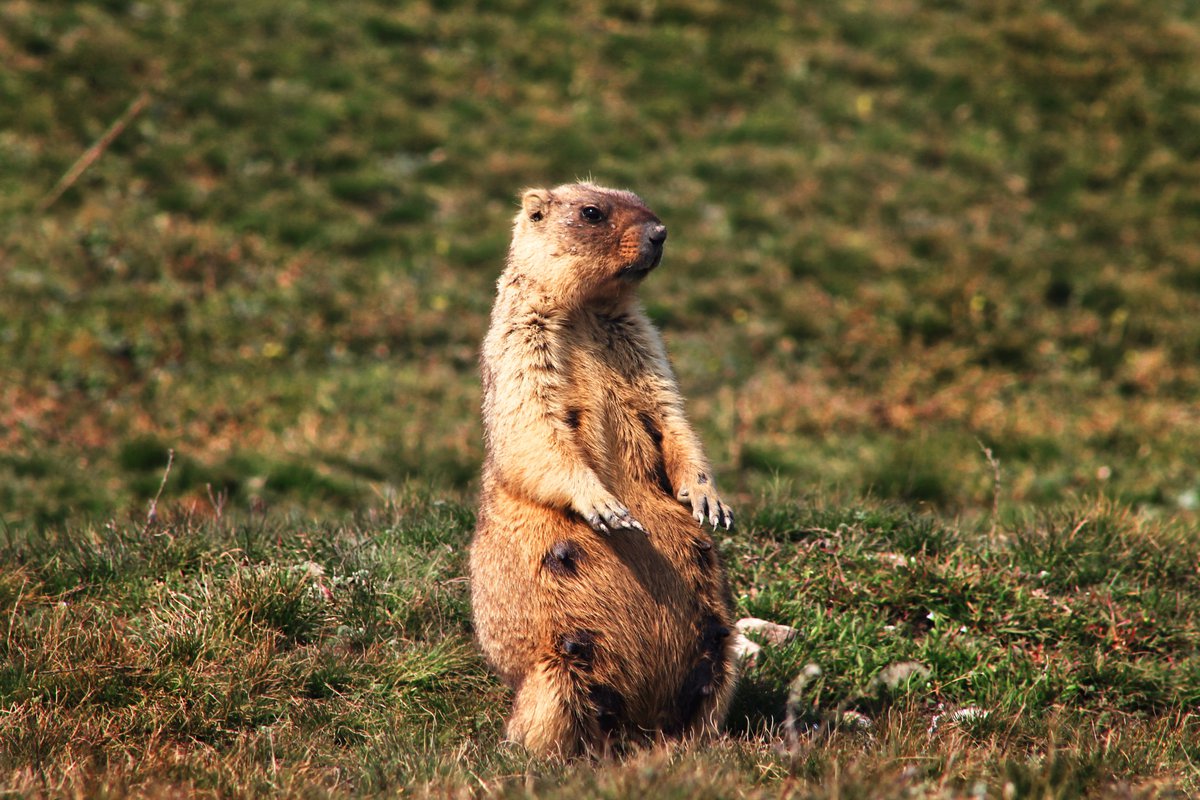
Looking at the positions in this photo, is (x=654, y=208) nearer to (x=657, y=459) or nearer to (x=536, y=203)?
(x=536, y=203)

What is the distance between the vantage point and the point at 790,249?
46.2ft

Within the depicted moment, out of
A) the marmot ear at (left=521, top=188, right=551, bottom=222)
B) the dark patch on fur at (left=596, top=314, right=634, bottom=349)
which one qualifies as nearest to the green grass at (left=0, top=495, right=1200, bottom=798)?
the dark patch on fur at (left=596, top=314, right=634, bottom=349)

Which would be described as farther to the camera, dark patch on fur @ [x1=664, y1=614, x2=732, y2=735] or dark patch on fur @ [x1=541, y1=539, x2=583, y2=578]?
dark patch on fur @ [x1=664, y1=614, x2=732, y2=735]

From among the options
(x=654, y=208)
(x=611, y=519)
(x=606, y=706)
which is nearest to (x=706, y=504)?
(x=611, y=519)

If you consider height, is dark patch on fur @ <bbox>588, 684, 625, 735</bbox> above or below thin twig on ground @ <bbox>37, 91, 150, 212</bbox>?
below

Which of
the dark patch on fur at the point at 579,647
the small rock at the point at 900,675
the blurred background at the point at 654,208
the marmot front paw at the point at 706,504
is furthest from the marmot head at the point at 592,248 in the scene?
the blurred background at the point at 654,208

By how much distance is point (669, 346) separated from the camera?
1248 centimetres

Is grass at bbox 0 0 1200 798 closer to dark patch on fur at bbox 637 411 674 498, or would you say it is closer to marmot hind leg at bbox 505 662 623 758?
marmot hind leg at bbox 505 662 623 758

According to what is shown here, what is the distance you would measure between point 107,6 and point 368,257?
5870 millimetres

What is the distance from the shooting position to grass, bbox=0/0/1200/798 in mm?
5125

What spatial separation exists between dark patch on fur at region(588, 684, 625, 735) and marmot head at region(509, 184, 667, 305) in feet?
5.80

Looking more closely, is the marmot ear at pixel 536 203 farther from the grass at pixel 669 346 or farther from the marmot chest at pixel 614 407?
the grass at pixel 669 346

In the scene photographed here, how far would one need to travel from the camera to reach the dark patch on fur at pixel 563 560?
193 inches

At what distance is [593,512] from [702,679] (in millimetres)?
929
